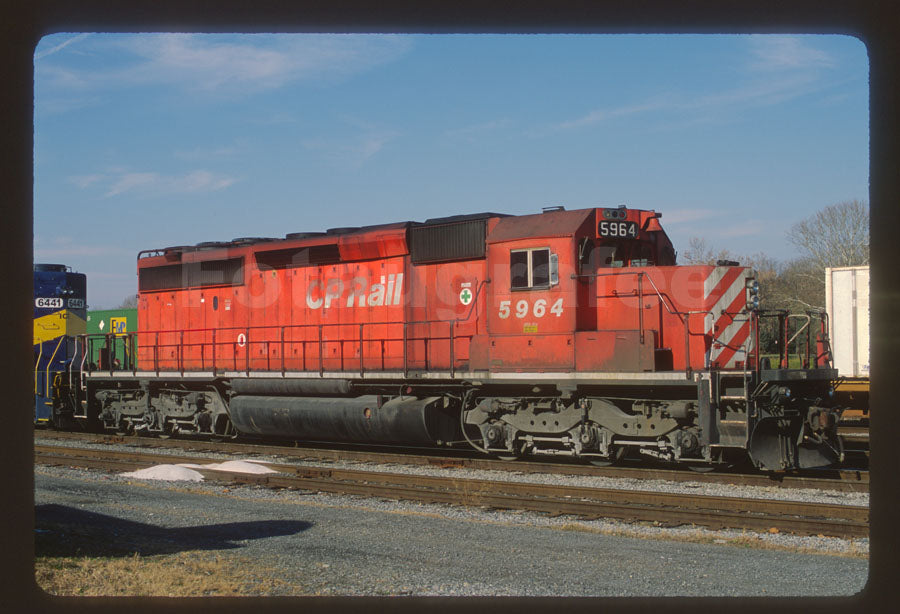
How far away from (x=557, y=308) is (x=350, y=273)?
15.2 ft

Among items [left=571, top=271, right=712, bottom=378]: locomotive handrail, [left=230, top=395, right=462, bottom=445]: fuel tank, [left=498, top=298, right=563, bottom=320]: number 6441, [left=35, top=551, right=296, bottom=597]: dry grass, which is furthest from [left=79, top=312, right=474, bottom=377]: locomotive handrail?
[left=35, top=551, right=296, bottom=597]: dry grass

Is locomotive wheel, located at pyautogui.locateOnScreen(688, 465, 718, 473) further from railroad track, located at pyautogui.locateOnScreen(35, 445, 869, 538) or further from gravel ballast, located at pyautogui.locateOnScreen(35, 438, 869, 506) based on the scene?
railroad track, located at pyautogui.locateOnScreen(35, 445, 869, 538)

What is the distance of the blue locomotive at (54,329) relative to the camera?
70.0 ft

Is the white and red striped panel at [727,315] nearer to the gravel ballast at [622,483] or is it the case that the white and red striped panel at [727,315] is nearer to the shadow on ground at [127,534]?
the gravel ballast at [622,483]

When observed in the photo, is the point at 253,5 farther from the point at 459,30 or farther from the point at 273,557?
the point at 273,557

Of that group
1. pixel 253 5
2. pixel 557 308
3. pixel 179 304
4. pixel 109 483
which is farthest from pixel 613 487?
pixel 179 304

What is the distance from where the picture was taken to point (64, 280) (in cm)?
2183

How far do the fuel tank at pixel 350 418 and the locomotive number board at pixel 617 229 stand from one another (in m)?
3.97

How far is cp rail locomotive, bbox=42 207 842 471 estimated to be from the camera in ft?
39.7

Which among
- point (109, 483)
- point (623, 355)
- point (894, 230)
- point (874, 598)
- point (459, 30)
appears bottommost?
point (109, 483)

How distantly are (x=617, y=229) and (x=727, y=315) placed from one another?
2.09m

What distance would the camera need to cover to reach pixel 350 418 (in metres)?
15.3

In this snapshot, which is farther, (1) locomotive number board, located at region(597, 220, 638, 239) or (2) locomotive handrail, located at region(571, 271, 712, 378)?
(1) locomotive number board, located at region(597, 220, 638, 239)

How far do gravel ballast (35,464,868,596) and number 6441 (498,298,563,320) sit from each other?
382 cm
